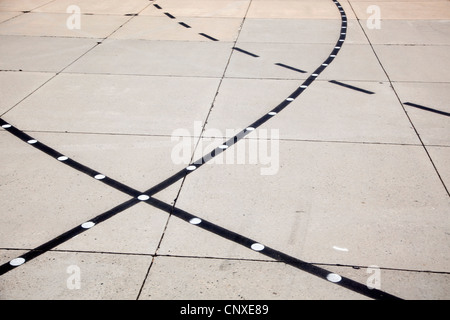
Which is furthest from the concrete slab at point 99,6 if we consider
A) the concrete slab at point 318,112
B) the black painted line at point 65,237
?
the black painted line at point 65,237

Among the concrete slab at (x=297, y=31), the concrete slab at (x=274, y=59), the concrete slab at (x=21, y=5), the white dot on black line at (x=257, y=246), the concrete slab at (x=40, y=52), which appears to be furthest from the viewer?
the concrete slab at (x=21, y=5)

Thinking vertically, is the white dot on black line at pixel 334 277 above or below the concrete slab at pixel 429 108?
below

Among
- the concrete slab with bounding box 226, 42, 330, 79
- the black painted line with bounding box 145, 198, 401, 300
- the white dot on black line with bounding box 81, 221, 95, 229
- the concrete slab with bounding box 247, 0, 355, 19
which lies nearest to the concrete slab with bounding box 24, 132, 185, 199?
the black painted line with bounding box 145, 198, 401, 300

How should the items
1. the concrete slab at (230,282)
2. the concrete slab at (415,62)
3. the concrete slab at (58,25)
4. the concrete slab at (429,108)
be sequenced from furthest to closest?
the concrete slab at (58,25) → the concrete slab at (415,62) → the concrete slab at (429,108) → the concrete slab at (230,282)

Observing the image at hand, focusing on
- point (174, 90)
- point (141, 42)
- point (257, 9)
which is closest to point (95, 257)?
point (174, 90)

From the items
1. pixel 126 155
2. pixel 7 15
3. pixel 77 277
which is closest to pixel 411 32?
pixel 126 155

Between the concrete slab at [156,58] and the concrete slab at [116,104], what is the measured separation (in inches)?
12.6

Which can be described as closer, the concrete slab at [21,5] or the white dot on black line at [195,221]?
the white dot on black line at [195,221]

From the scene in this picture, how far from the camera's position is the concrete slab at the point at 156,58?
7.13m

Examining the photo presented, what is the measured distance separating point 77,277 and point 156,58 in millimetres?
5288

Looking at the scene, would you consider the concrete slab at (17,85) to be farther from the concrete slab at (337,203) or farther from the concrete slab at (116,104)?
the concrete slab at (337,203)

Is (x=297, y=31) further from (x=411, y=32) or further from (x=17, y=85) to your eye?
(x=17, y=85)

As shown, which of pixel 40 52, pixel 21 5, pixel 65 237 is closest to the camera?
pixel 65 237

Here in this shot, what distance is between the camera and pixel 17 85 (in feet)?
21.3
